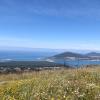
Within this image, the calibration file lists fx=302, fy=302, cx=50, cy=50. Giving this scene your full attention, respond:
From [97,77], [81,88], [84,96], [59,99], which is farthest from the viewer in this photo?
[97,77]

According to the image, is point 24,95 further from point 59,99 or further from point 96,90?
point 96,90

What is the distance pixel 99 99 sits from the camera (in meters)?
6.90

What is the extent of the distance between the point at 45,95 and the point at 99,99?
1370 millimetres

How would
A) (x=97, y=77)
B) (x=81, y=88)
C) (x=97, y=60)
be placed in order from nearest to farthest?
(x=81, y=88)
(x=97, y=77)
(x=97, y=60)

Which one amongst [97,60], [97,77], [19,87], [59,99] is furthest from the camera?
[97,60]

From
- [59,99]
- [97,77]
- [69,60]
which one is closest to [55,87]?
[59,99]

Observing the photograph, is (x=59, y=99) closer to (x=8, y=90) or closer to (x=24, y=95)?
(x=24, y=95)

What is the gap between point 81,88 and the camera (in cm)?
832

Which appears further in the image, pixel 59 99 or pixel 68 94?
pixel 68 94

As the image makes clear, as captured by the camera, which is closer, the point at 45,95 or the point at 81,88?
the point at 45,95

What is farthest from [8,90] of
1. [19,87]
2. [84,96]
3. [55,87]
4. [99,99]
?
[99,99]

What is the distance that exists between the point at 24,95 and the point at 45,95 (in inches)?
27.4

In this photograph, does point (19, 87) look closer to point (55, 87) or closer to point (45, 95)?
point (55, 87)

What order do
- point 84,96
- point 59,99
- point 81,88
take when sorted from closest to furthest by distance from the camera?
point 59,99 → point 84,96 → point 81,88
